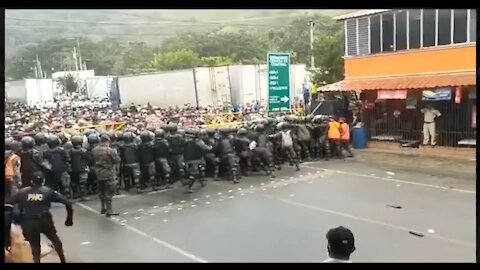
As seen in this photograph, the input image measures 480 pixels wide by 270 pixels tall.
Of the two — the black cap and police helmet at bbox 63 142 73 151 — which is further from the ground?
police helmet at bbox 63 142 73 151

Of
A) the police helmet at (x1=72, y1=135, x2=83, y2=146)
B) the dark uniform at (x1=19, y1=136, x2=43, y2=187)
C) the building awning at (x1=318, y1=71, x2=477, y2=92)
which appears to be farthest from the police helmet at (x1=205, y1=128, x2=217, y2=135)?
the building awning at (x1=318, y1=71, x2=477, y2=92)

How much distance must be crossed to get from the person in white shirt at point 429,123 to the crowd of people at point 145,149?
1.30 m

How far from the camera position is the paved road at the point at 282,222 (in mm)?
3412

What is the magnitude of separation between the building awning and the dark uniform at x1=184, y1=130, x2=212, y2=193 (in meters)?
3.59

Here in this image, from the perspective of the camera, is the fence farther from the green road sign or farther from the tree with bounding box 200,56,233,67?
the green road sign

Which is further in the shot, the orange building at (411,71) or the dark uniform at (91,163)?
the orange building at (411,71)

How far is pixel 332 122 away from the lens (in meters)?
7.08

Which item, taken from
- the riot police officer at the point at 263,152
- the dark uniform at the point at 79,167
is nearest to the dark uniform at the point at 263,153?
the riot police officer at the point at 263,152

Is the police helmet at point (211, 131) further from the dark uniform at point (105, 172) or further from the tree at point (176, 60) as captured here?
the tree at point (176, 60)

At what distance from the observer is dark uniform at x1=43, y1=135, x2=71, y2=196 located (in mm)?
4645

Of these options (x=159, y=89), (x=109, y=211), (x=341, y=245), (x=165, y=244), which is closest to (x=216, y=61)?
(x=159, y=89)

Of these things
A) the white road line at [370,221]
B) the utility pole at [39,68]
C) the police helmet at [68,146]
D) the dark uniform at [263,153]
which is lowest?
the white road line at [370,221]

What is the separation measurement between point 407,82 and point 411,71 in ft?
0.87
